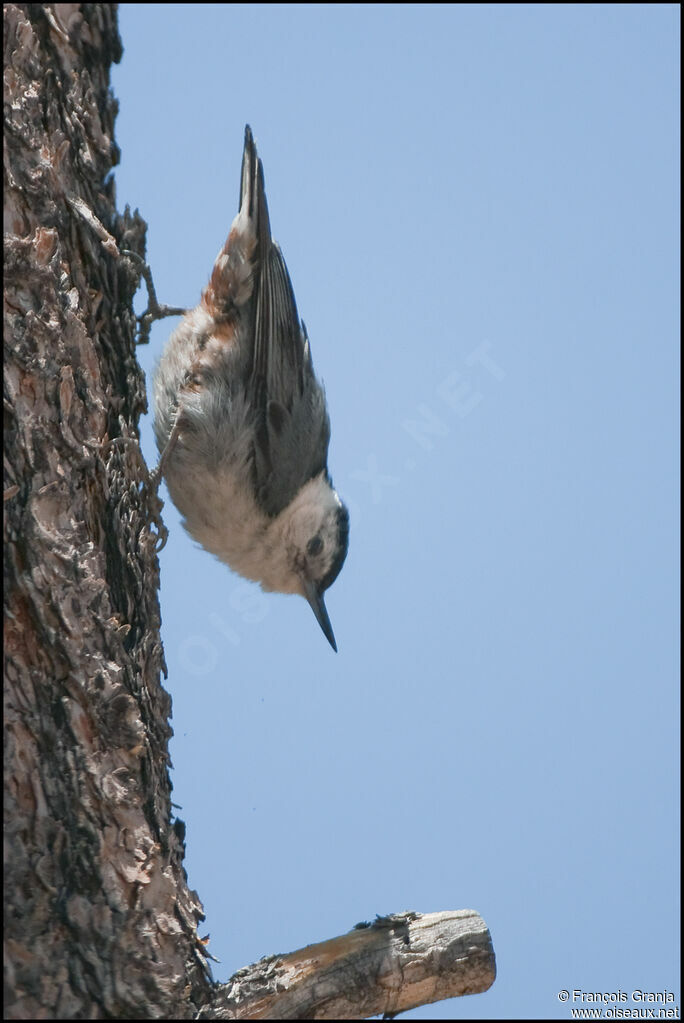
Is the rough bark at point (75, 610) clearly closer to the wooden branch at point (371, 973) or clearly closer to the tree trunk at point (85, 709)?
the tree trunk at point (85, 709)

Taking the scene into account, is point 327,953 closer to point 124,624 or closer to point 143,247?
point 124,624

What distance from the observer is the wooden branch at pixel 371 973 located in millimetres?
1822

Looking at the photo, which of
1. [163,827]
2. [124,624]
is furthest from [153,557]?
[163,827]

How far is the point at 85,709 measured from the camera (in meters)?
1.85

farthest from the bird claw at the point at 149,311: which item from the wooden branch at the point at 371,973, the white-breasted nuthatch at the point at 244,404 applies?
the wooden branch at the point at 371,973

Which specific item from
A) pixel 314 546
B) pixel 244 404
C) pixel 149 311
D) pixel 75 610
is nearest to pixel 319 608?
pixel 314 546

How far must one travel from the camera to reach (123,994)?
1688mm

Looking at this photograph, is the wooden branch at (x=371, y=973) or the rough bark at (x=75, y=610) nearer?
the rough bark at (x=75, y=610)

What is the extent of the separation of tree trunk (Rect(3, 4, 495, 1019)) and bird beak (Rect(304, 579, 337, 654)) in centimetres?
126

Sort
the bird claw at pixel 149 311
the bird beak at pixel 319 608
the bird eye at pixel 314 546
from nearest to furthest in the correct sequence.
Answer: the bird claw at pixel 149 311, the bird eye at pixel 314 546, the bird beak at pixel 319 608

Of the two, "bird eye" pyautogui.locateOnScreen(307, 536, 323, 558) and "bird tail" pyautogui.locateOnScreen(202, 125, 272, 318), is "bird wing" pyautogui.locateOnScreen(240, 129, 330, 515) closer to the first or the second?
"bird tail" pyautogui.locateOnScreen(202, 125, 272, 318)

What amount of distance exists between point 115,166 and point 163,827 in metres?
1.71

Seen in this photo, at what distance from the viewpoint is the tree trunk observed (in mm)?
1701

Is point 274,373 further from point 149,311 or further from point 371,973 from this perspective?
point 371,973
